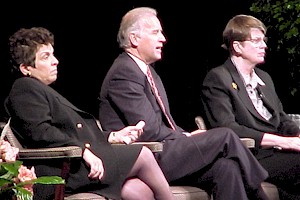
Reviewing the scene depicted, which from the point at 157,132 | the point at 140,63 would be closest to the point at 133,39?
the point at 140,63

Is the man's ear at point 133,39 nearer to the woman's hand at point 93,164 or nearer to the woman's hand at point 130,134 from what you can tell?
the woman's hand at point 130,134

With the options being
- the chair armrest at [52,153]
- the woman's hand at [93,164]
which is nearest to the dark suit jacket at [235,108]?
the woman's hand at [93,164]

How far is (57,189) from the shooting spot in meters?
3.46

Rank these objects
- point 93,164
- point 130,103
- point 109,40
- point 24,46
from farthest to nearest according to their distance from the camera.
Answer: point 109,40 → point 130,103 → point 24,46 → point 93,164

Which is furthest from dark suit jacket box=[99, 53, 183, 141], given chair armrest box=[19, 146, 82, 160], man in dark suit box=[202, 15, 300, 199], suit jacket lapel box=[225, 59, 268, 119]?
chair armrest box=[19, 146, 82, 160]

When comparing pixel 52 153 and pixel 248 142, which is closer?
pixel 52 153

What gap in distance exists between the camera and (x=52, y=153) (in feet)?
11.5

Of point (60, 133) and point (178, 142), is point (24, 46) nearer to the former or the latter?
point (60, 133)

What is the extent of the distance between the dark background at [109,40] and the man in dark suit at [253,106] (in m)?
0.42

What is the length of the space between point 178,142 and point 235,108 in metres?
0.59

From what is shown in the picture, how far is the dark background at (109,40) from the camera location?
18.4 feet

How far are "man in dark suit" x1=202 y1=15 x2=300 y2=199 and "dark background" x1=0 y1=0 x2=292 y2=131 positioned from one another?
42cm

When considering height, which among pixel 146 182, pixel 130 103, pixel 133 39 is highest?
pixel 133 39

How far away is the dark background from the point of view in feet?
18.4
